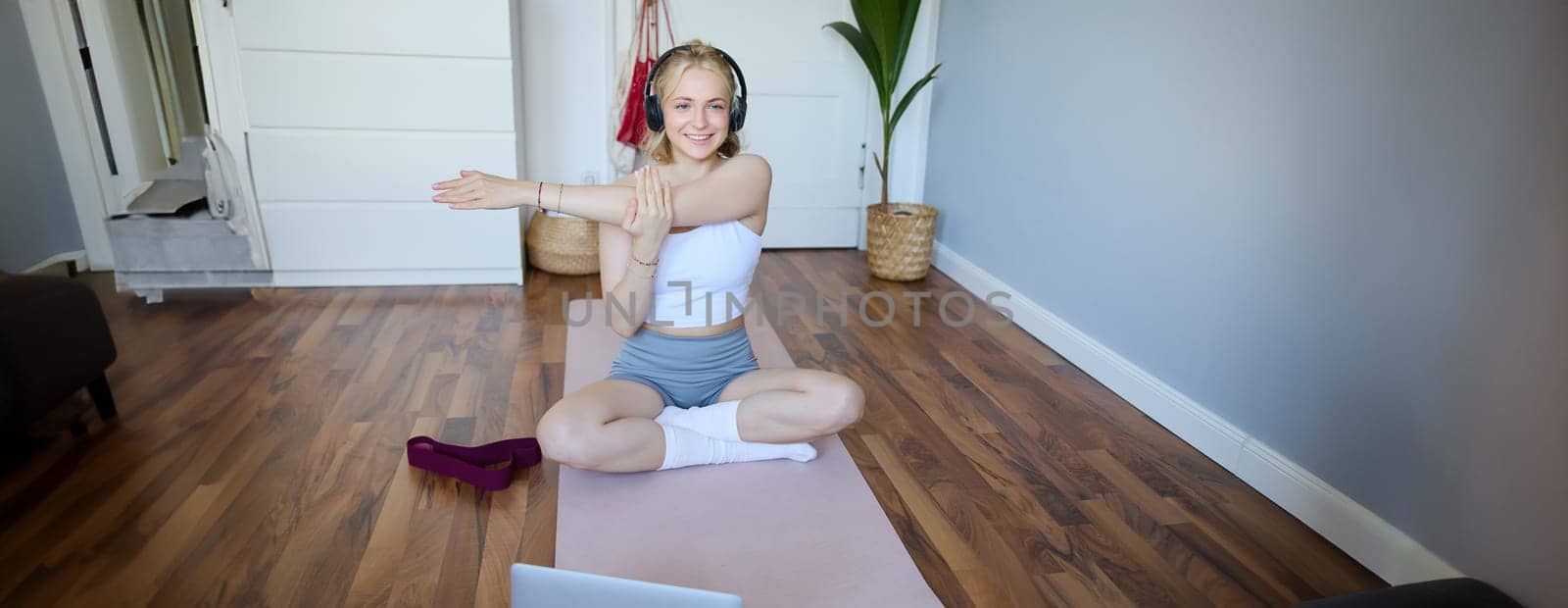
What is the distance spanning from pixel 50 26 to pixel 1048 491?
3342 mm

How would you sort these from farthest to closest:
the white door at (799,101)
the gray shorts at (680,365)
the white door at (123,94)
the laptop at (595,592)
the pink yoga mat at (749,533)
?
1. the white door at (799,101)
2. the white door at (123,94)
3. the gray shorts at (680,365)
4. the pink yoga mat at (749,533)
5. the laptop at (595,592)

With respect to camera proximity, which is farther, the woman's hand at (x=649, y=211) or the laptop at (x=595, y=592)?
the woman's hand at (x=649, y=211)

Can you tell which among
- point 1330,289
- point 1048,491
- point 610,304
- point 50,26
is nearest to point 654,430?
point 610,304

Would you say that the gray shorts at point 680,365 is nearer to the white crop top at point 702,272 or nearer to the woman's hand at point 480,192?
the white crop top at point 702,272

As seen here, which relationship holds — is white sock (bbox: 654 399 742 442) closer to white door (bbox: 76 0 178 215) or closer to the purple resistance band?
the purple resistance band

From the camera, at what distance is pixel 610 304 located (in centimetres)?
155

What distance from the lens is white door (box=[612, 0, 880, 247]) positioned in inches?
132

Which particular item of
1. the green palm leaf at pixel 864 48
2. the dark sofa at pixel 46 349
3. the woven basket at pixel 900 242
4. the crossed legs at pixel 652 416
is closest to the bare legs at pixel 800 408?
the crossed legs at pixel 652 416

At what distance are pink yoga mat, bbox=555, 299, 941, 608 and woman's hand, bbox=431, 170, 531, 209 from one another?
0.50 m

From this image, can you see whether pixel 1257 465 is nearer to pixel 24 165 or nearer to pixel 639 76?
pixel 639 76

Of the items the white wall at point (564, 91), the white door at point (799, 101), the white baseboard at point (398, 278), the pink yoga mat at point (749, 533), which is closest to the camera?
the pink yoga mat at point (749, 533)

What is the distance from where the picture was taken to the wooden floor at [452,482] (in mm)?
1452

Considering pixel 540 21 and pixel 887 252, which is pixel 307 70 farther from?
pixel 887 252

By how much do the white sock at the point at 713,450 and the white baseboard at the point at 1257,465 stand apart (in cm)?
99
